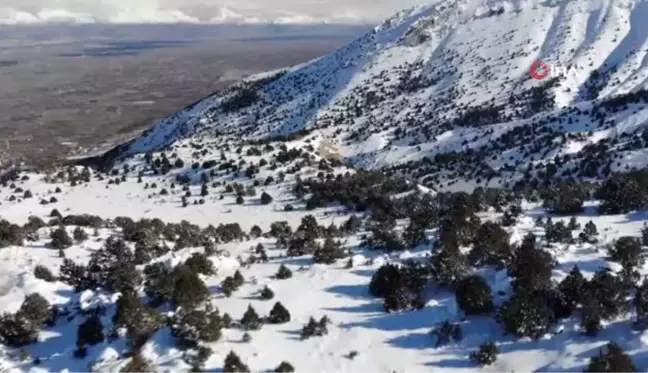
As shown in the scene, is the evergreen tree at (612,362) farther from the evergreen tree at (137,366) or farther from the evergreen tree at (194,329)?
the evergreen tree at (137,366)

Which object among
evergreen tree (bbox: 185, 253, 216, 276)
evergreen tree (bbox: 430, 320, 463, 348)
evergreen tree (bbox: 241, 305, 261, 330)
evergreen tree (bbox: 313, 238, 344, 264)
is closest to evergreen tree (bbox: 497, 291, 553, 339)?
evergreen tree (bbox: 430, 320, 463, 348)

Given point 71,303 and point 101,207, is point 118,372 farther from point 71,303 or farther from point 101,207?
point 101,207

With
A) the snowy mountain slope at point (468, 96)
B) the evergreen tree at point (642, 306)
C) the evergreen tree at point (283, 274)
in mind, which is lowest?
the evergreen tree at point (283, 274)

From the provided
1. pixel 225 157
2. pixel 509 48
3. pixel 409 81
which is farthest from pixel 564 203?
pixel 509 48

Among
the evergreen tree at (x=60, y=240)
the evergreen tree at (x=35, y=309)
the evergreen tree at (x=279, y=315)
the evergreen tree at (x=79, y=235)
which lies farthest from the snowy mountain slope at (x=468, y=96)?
the evergreen tree at (x=35, y=309)

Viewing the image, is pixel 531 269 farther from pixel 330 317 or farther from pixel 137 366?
pixel 137 366

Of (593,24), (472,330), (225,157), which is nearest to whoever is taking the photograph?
(472,330)
